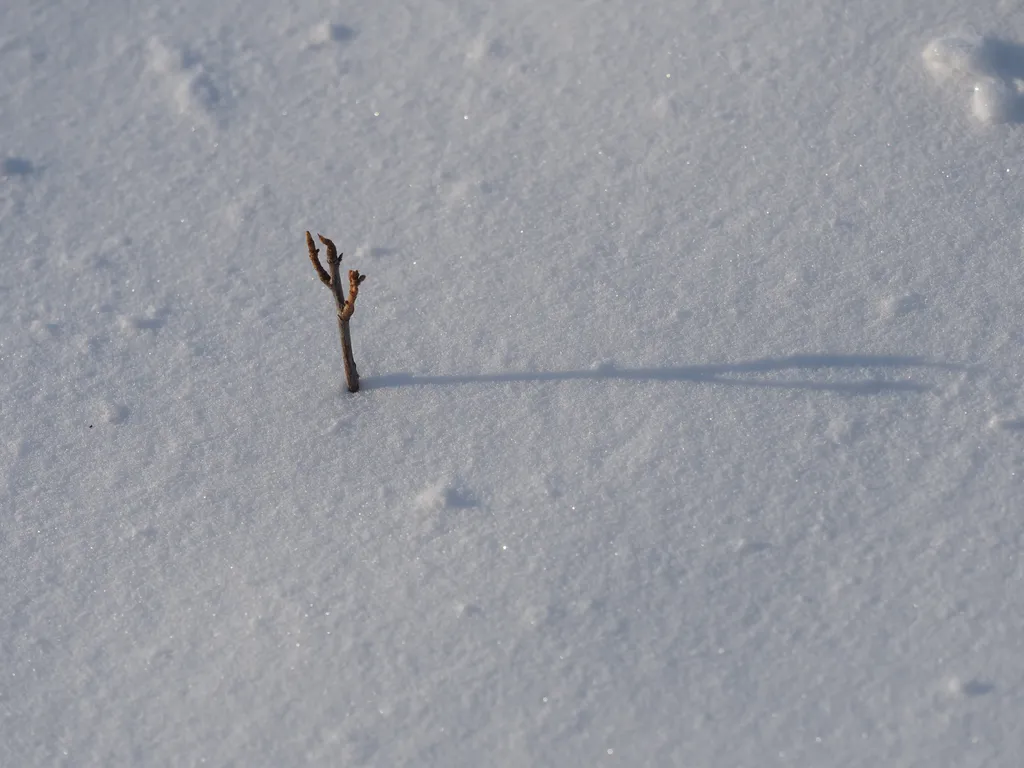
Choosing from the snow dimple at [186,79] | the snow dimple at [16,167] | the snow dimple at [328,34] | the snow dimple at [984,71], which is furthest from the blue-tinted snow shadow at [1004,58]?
the snow dimple at [16,167]

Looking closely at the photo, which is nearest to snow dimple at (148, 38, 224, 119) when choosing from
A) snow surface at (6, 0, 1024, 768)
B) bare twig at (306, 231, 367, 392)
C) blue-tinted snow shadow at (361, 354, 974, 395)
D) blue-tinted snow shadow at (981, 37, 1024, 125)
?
snow surface at (6, 0, 1024, 768)

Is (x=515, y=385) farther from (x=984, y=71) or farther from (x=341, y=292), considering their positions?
(x=984, y=71)

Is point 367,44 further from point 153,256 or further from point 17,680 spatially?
point 17,680

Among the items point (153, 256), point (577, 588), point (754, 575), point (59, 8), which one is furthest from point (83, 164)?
point (754, 575)

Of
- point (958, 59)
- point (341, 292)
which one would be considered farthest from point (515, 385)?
point (958, 59)

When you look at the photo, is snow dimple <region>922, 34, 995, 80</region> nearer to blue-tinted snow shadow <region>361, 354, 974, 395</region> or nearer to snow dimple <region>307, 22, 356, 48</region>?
blue-tinted snow shadow <region>361, 354, 974, 395</region>

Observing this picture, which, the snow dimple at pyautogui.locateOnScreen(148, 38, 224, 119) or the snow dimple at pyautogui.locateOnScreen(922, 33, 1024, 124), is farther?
the snow dimple at pyautogui.locateOnScreen(148, 38, 224, 119)

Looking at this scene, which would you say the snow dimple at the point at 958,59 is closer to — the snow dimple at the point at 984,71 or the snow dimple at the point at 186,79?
the snow dimple at the point at 984,71
